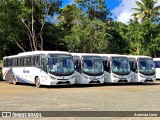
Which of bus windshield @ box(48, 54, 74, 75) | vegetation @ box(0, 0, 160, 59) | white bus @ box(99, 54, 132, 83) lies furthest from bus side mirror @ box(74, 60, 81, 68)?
vegetation @ box(0, 0, 160, 59)

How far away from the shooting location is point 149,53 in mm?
51469

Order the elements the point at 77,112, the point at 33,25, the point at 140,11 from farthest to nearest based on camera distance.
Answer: the point at 140,11, the point at 33,25, the point at 77,112

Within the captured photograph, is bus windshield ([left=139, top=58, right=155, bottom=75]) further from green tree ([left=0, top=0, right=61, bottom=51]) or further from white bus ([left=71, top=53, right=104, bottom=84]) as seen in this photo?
green tree ([left=0, top=0, right=61, bottom=51])

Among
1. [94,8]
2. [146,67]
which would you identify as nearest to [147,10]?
[94,8]

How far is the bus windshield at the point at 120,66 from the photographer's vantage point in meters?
29.0

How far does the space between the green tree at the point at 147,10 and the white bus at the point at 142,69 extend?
27049mm

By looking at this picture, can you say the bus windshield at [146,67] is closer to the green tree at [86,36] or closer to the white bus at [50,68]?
the white bus at [50,68]

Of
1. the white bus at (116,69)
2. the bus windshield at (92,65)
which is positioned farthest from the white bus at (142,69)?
the bus windshield at (92,65)

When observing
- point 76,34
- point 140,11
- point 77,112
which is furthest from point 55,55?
point 140,11

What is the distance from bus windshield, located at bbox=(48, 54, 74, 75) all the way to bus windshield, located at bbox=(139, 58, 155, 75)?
22.7ft

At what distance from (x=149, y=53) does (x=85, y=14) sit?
35.9ft

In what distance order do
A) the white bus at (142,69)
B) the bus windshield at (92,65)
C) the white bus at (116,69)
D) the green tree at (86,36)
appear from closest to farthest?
the bus windshield at (92,65)
the white bus at (116,69)
the white bus at (142,69)
the green tree at (86,36)

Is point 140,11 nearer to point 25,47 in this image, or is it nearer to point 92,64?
point 25,47

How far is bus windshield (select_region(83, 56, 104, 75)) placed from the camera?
27297mm
